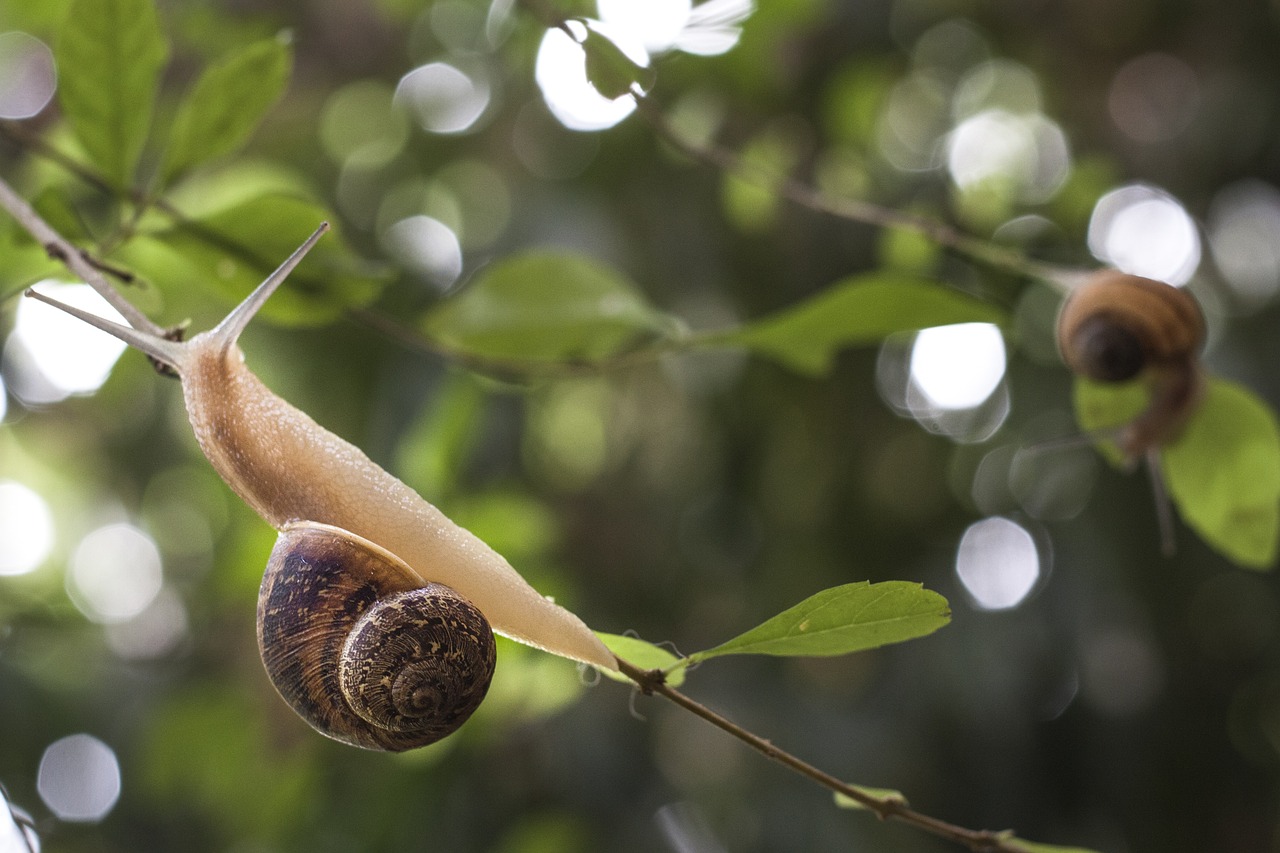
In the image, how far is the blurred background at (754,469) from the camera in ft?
4.58

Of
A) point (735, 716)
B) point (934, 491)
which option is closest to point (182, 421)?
point (735, 716)

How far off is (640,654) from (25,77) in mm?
1431

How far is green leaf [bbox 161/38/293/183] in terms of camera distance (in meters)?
0.65

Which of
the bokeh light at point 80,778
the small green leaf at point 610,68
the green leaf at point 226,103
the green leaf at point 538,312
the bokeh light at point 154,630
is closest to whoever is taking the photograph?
the small green leaf at point 610,68

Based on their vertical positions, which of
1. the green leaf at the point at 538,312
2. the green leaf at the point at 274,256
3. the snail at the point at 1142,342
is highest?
the green leaf at the point at 274,256

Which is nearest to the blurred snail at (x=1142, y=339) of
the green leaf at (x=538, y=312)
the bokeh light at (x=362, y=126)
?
the green leaf at (x=538, y=312)

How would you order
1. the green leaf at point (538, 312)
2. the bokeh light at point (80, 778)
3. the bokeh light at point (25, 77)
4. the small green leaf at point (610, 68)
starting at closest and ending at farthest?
the small green leaf at point (610, 68), the green leaf at point (538, 312), the bokeh light at point (25, 77), the bokeh light at point (80, 778)

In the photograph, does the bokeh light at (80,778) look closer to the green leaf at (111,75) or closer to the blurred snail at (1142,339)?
the green leaf at (111,75)

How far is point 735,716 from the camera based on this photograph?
4.67 feet

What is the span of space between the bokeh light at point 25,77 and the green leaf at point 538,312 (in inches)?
35.5

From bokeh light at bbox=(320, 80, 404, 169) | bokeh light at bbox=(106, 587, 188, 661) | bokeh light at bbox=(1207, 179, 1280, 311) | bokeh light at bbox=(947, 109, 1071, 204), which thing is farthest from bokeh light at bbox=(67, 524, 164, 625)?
bokeh light at bbox=(1207, 179, 1280, 311)

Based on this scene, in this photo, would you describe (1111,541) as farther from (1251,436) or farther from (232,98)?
(232,98)

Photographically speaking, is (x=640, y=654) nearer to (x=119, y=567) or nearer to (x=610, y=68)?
(x=610, y=68)

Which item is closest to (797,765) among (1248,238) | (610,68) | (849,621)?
(849,621)
